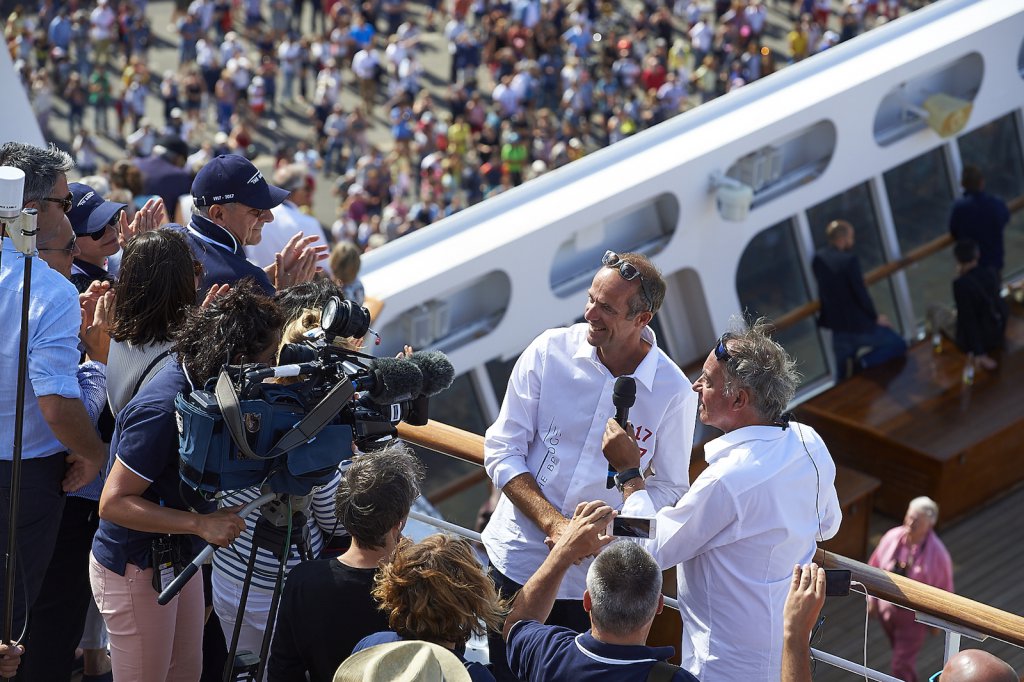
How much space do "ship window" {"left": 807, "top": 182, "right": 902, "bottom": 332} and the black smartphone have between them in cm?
786

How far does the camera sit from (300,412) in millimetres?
3145

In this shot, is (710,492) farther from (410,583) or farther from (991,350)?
(991,350)

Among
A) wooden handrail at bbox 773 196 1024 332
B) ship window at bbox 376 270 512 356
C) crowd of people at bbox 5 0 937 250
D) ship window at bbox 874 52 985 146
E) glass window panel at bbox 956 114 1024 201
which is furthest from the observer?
crowd of people at bbox 5 0 937 250

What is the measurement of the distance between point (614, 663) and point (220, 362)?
3.96ft

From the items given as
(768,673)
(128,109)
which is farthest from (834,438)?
(128,109)

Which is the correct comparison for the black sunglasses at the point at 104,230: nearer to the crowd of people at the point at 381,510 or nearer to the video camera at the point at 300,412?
the crowd of people at the point at 381,510

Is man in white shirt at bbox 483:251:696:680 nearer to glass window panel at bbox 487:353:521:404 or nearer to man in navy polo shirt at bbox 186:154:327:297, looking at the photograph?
man in navy polo shirt at bbox 186:154:327:297

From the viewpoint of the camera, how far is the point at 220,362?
3.28 metres

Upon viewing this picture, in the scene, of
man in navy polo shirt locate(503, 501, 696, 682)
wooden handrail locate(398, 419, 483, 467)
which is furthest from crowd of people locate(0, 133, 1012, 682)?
wooden handrail locate(398, 419, 483, 467)

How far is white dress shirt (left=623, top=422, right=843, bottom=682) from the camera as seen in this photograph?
3.48 metres

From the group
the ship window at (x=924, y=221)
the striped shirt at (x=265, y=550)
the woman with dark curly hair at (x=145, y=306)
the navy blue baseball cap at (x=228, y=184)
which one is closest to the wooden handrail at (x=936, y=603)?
the striped shirt at (x=265, y=550)

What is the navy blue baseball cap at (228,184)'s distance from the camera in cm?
439

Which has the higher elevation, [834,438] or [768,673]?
[768,673]

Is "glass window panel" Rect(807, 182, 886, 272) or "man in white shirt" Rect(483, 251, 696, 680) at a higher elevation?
"man in white shirt" Rect(483, 251, 696, 680)
